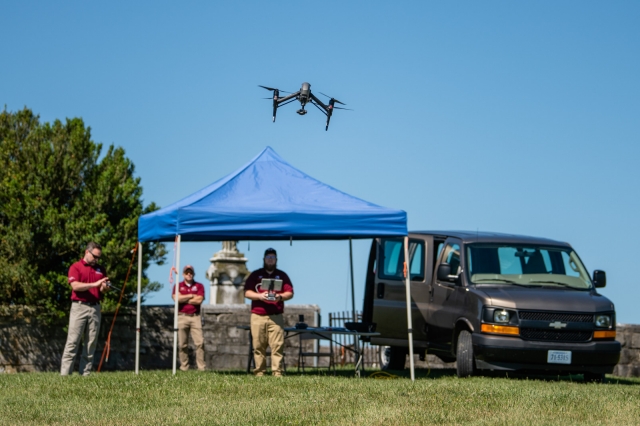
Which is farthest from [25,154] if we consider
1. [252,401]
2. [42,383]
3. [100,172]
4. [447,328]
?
[252,401]

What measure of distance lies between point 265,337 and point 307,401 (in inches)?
153

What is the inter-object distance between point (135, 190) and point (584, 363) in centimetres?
1058

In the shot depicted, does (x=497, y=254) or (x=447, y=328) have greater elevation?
(x=497, y=254)

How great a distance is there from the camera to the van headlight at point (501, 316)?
12891 millimetres

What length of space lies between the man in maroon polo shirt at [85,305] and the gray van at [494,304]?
4311 millimetres

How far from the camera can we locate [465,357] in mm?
13211

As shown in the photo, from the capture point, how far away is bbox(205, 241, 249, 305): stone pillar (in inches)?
1291

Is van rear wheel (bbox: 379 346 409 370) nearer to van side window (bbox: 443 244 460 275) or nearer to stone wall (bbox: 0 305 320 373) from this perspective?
van side window (bbox: 443 244 460 275)

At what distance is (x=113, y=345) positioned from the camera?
1939 cm

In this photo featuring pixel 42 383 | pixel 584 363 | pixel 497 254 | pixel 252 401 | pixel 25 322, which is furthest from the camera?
pixel 25 322

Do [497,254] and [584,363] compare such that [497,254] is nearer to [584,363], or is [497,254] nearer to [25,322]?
[584,363]

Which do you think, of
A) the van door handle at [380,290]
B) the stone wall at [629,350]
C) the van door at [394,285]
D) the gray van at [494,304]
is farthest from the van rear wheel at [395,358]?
the stone wall at [629,350]

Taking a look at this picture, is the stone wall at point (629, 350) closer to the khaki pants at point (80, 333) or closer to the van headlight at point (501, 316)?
the van headlight at point (501, 316)

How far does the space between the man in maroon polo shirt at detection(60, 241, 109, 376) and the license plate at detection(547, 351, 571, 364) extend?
6142 millimetres
